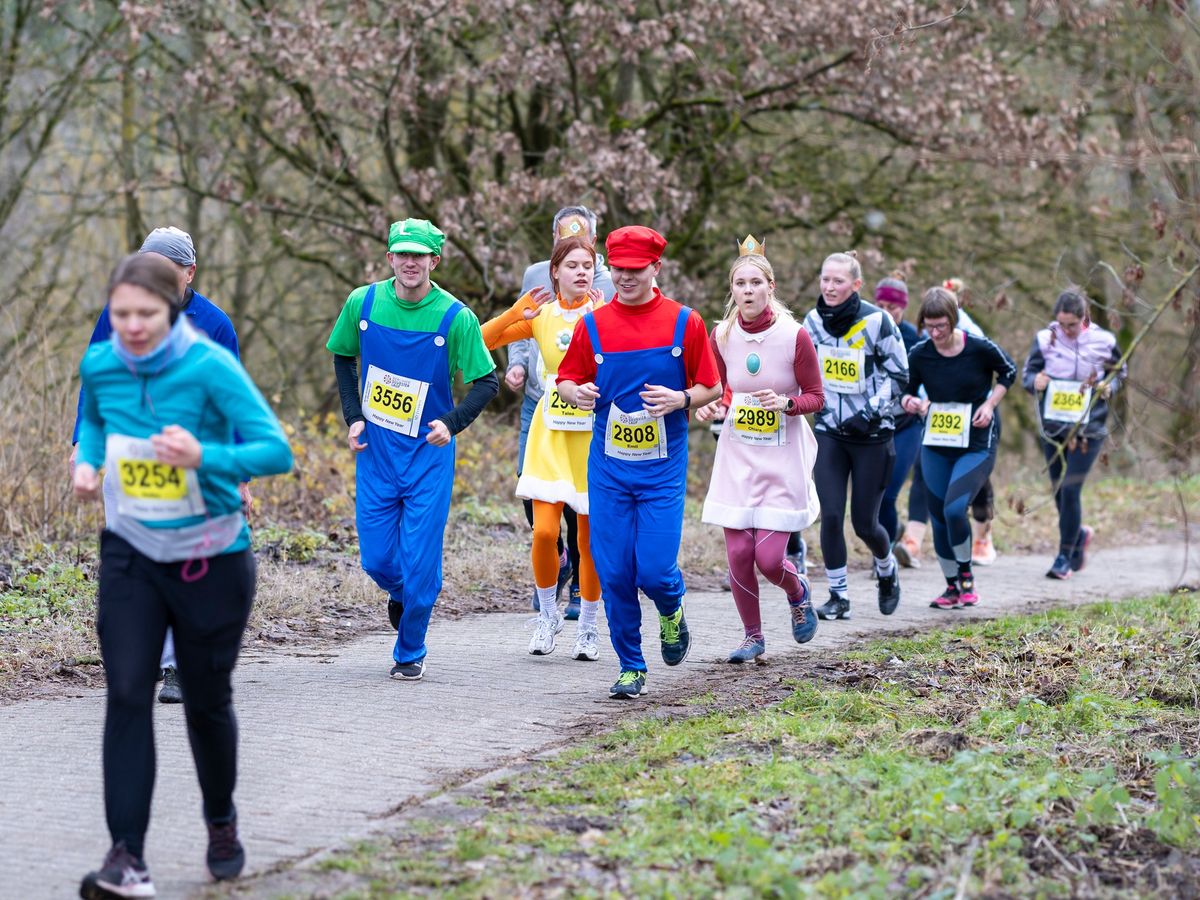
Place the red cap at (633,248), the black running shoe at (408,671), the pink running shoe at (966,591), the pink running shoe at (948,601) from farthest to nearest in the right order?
1. the pink running shoe at (966,591)
2. the pink running shoe at (948,601)
3. the black running shoe at (408,671)
4. the red cap at (633,248)

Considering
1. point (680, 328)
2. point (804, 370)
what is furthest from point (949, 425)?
point (680, 328)

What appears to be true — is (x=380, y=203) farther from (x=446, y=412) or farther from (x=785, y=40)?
(x=446, y=412)

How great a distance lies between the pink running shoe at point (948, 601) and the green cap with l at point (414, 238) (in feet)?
17.0

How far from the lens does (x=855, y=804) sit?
5.46 m

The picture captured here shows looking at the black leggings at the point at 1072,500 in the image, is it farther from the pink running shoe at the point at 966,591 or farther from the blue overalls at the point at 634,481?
the blue overalls at the point at 634,481

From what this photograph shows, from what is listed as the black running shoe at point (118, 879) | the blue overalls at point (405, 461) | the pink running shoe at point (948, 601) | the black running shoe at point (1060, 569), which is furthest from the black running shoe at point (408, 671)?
the black running shoe at point (1060, 569)

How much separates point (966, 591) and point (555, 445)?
4139mm

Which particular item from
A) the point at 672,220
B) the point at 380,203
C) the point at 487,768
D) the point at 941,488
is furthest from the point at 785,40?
the point at 487,768

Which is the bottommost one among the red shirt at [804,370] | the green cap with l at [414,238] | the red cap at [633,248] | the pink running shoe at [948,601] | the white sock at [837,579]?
the pink running shoe at [948,601]

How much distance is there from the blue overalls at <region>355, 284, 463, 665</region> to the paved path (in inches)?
22.9

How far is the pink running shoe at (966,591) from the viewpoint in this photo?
11289 mm

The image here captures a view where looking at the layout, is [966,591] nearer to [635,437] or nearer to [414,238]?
[635,437]

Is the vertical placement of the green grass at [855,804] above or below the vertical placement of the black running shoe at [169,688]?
below

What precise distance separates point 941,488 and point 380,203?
964 cm
